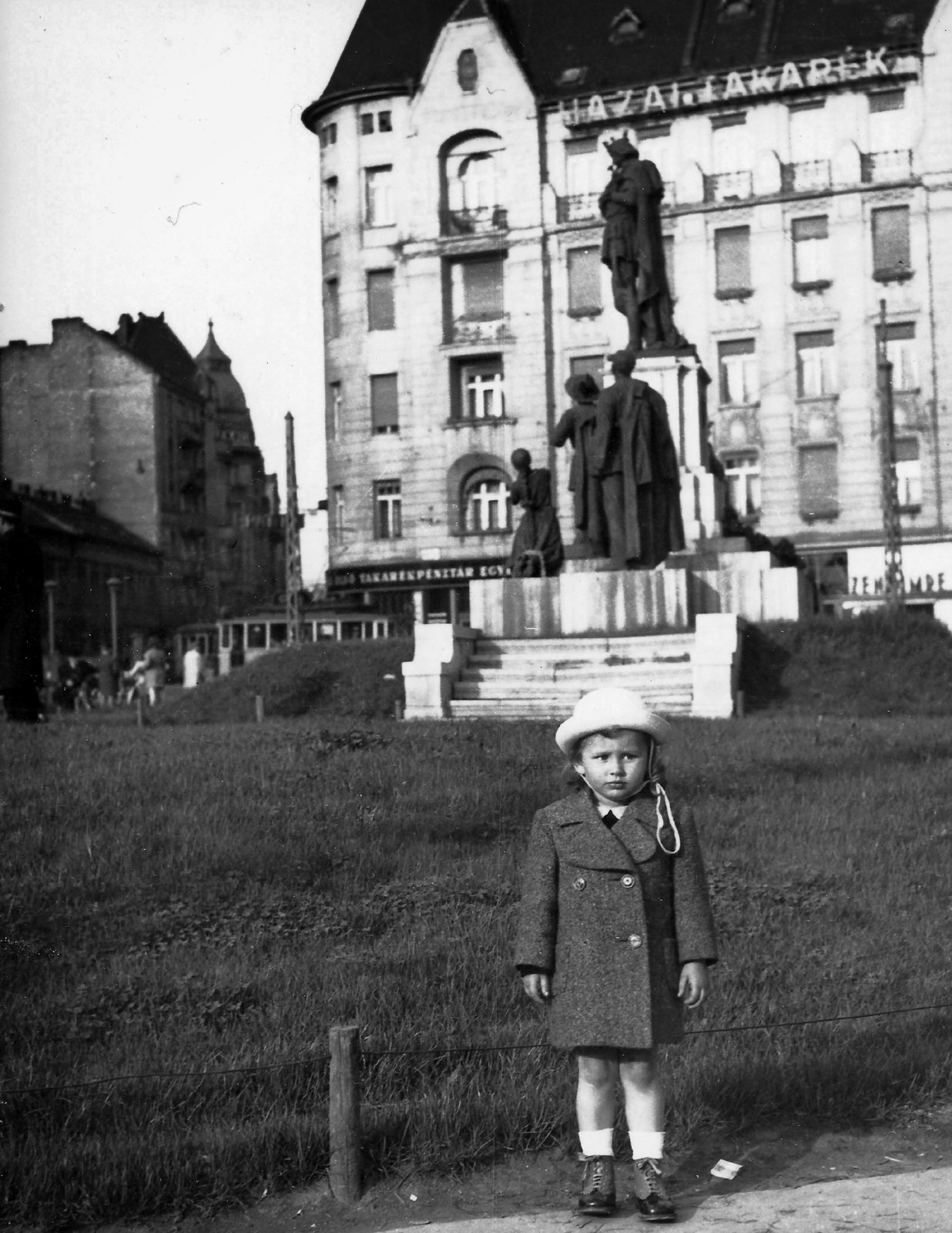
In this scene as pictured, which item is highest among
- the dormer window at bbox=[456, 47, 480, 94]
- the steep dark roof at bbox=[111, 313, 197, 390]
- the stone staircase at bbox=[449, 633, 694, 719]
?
the dormer window at bbox=[456, 47, 480, 94]

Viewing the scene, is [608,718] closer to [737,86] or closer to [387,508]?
[737,86]

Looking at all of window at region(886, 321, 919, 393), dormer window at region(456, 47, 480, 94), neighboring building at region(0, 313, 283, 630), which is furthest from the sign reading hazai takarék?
neighboring building at region(0, 313, 283, 630)

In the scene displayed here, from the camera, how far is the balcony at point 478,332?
5122cm

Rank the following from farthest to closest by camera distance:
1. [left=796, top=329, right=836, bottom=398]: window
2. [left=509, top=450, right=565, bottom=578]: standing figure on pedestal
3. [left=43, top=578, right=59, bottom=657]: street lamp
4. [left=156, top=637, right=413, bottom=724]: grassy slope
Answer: [left=796, top=329, right=836, bottom=398]: window < [left=43, top=578, right=59, bottom=657]: street lamp < [left=509, top=450, right=565, bottom=578]: standing figure on pedestal < [left=156, top=637, right=413, bottom=724]: grassy slope

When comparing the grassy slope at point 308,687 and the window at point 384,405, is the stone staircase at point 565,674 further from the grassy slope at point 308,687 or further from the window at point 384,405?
the window at point 384,405

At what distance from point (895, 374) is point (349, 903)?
139ft

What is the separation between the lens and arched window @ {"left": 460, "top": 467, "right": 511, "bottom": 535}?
50844 mm

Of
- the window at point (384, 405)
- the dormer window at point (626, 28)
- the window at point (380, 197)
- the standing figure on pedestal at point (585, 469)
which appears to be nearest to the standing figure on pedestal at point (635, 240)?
the standing figure on pedestal at point (585, 469)

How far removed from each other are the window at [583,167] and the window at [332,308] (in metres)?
7.72

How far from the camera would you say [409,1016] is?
647cm

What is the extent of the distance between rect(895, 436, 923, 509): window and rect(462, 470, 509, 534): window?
432 inches

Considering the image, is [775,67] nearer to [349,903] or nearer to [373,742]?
[373,742]

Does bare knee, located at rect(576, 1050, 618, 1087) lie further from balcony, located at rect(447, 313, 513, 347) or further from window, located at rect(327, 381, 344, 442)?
window, located at rect(327, 381, 344, 442)

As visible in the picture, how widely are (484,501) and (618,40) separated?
1392 centimetres
